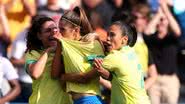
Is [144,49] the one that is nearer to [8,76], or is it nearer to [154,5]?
[154,5]

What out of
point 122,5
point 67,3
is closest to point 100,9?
point 122,5

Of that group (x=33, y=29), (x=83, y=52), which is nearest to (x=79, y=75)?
(x=83, y=52)

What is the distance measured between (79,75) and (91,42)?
0.33 metres

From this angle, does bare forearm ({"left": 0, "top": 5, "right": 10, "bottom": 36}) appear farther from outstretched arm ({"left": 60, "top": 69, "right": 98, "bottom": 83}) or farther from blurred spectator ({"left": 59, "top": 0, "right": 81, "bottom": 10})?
outstretched arm ({"left": 60, "top": 69, "right": 98, "bottom": 83})

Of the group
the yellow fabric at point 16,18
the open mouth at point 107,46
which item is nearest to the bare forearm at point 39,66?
the open mouth at point 107,46

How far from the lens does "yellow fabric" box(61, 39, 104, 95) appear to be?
6727 mm

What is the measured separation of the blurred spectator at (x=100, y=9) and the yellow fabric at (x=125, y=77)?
411cm

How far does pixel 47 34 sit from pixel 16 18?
366cm

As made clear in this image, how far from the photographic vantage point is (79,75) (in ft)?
22.0

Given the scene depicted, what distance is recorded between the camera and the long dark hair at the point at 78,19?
681 centimetres

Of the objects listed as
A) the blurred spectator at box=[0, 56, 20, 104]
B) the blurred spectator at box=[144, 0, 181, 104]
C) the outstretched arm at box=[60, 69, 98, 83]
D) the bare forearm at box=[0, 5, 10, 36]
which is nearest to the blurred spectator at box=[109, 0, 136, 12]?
the blurred spectator at box=[144, 0, 181, 104]

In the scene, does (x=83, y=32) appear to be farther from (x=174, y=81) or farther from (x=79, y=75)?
(x=174, y=81)

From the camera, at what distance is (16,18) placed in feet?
35.0

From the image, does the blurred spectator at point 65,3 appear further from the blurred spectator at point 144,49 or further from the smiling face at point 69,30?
the smiling face at point 69,30
